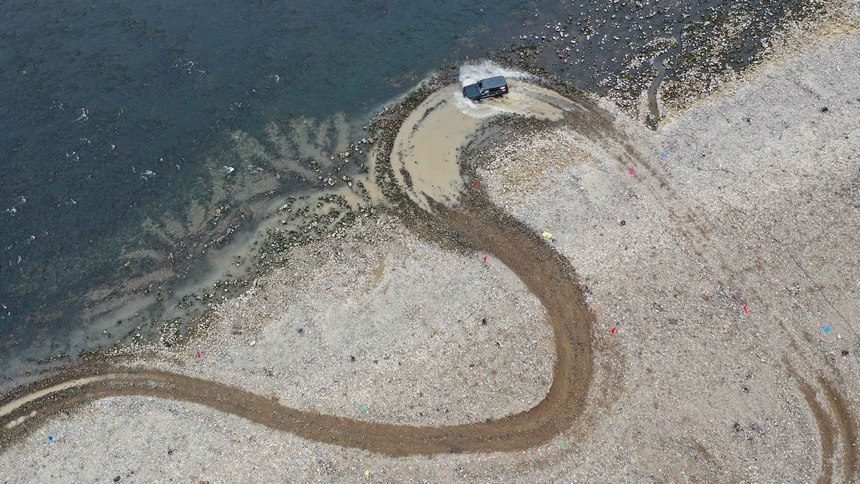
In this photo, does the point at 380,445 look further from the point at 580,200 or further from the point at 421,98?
the point at 421,98

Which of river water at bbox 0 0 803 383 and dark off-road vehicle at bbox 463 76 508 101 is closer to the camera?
river water at bbox 0 0 803 383

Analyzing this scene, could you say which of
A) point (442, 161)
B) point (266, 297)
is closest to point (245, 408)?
point (266, 297)

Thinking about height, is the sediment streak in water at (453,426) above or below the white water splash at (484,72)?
below

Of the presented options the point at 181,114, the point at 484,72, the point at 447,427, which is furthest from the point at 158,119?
the point at 447,427

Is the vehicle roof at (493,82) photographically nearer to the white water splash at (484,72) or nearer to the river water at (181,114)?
the white water splash at (484,72)

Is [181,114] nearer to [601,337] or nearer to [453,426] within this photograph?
[453,426]

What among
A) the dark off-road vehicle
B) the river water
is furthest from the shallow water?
the dark off-road vehicle

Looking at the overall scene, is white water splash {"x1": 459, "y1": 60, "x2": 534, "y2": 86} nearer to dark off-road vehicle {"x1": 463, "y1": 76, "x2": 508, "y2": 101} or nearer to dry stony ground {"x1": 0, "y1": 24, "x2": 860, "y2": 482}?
dark off-road vehicle {"x1": 463, "y1": 76, "x2": 508, "y2": 101}

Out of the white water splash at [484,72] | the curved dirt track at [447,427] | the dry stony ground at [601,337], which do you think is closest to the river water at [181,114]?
the white water splash at [484,72]
